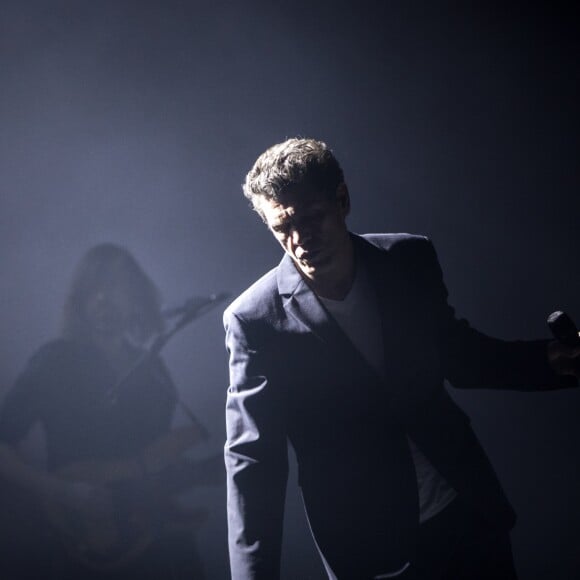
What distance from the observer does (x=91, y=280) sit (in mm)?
1841

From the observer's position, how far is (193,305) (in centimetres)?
195

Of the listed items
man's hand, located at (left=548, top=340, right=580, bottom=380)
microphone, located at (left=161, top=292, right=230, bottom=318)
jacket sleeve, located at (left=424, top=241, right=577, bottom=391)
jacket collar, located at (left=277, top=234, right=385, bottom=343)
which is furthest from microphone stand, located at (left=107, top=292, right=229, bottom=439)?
man's hand, located at (left=548, top=340, right=580, bottom=380)

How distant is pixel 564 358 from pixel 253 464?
2.14 ft

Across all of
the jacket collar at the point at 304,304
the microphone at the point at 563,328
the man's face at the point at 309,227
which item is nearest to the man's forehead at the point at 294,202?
the man's face at the point at 309,227

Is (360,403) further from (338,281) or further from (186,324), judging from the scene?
(186,324)

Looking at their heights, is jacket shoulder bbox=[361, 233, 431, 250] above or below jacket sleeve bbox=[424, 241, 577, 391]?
above

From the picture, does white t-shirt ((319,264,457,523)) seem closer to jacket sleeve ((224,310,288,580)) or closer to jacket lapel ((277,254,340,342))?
jacket lapel ((277,254,340,342))

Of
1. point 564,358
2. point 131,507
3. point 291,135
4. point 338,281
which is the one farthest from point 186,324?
point 564,358

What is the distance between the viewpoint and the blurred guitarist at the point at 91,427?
176cm

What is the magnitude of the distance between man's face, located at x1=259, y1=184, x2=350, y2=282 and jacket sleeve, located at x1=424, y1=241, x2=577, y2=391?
237 millimetres

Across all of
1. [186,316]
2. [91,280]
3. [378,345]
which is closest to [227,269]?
[186,316]

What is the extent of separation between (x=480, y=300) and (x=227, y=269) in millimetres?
934

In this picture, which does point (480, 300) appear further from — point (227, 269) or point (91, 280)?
point (91, 280)

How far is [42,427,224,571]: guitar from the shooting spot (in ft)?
5.80
